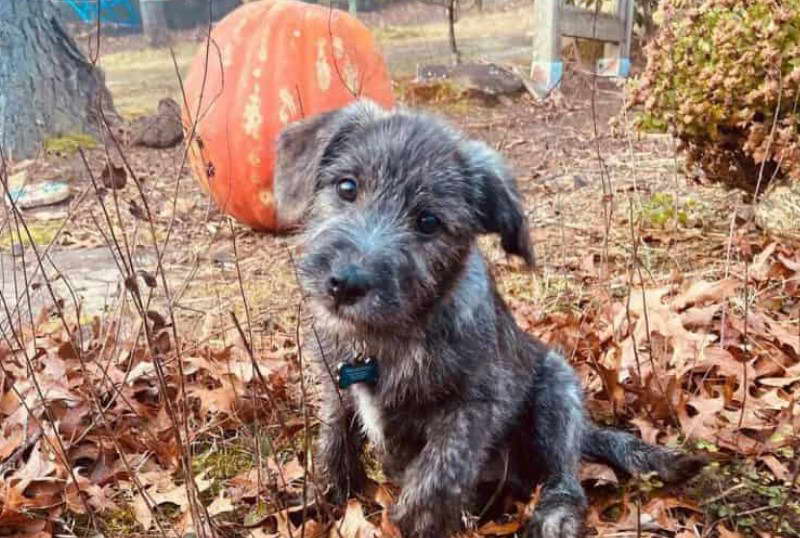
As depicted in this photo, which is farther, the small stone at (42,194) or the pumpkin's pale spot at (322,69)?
the small stone at (42,194)

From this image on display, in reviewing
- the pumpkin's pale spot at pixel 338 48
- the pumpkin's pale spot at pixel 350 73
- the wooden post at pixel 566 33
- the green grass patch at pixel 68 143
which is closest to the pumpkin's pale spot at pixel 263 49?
the pumpkin's pale spot at pixel 338 48

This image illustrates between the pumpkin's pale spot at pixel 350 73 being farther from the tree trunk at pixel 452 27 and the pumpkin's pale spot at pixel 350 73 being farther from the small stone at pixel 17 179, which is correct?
the tree trunk at pixel 452 27

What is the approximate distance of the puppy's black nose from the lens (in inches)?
109

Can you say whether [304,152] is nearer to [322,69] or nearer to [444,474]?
[444,474]

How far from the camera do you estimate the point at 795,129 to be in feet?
17.1

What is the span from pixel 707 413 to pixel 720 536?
0.74 meters

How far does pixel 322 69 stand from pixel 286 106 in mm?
456

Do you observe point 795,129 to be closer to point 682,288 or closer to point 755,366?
point 682,288

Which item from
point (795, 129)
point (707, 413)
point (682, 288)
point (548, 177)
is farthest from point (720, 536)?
point (548, 177)

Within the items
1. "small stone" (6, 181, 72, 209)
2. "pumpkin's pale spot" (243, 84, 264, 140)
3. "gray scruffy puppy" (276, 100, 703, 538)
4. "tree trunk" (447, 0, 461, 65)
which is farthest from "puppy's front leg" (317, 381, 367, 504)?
"tree trunk" (447, 0, 461, 65)

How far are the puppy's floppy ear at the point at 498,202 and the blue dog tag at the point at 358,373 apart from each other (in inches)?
27.6

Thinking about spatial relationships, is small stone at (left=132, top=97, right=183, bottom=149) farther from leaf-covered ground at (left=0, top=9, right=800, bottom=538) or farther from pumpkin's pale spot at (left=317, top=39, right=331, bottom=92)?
leaf-covered ground at (left=0, top=9, right=800, bottom=538)

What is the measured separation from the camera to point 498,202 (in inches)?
128

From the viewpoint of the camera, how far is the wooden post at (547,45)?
12.1 metres
